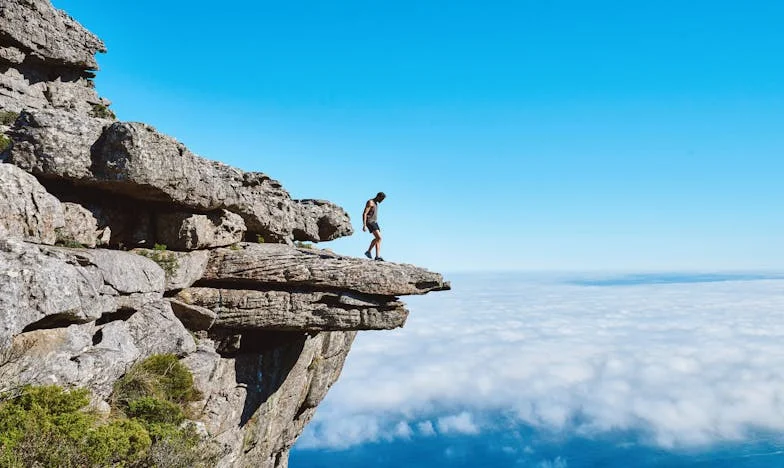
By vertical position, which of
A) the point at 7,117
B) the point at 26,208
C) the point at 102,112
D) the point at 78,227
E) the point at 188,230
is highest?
the point at 102,112

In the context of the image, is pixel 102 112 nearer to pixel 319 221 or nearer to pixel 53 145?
pixel 319 221

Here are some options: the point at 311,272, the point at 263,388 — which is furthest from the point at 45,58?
the point at 263,388

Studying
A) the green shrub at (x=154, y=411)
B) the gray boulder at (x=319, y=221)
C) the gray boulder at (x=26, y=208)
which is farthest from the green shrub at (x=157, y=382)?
the gray boulder at (x=319, y=221)

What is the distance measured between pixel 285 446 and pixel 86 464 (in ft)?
81.7

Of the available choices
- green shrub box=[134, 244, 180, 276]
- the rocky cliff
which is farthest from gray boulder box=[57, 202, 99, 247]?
green shrub box=[134, 244, 180, 276]

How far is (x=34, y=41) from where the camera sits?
97.4ft

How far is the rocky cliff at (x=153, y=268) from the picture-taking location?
1366cm

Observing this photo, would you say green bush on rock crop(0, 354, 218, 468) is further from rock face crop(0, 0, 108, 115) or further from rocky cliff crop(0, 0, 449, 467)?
rock face crop(0, 0, 108, 115)

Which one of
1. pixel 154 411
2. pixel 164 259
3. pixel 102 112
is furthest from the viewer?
pixel 102 112

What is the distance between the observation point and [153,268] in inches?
749

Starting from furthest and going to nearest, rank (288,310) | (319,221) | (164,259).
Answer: (319,221) → (288,310) → (164,259)

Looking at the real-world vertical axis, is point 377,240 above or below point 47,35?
below

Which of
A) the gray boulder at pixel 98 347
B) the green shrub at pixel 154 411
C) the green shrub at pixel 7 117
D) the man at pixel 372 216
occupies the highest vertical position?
the green shrub at pixel 7 117

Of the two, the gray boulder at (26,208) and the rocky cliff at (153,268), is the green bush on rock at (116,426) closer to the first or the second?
the rocky cliff at (153,268)
